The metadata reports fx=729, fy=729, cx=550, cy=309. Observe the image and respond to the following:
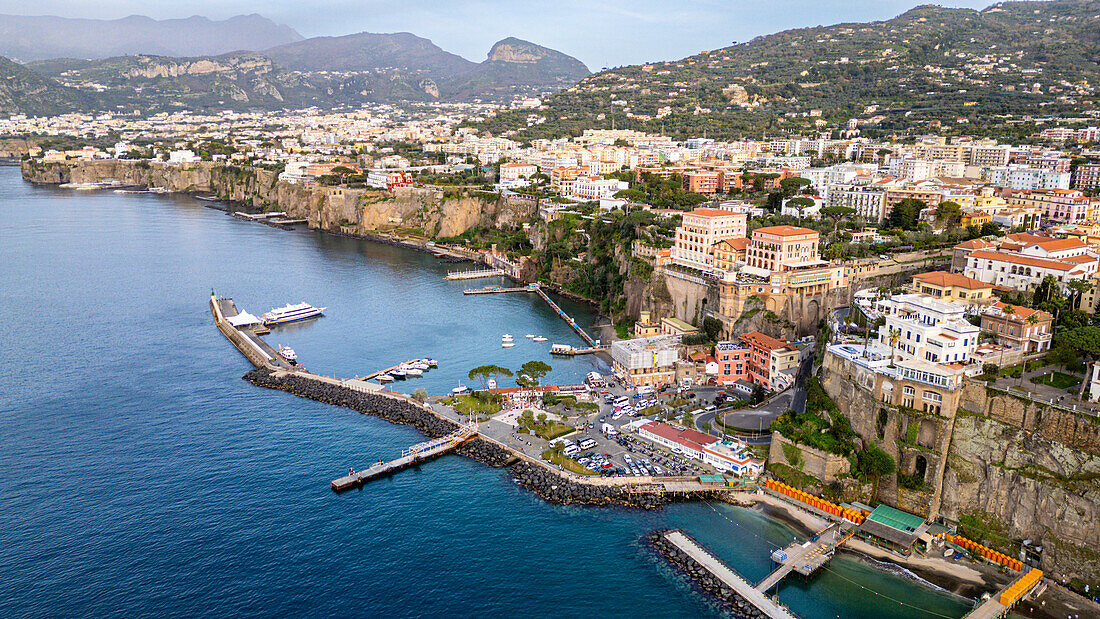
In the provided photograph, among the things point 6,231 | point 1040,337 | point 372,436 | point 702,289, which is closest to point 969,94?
point 702,289

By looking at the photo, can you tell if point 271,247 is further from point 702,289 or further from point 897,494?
point 897,494

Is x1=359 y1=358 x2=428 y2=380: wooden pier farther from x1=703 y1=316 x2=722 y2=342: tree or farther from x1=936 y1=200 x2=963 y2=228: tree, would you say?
x1=936 y1=200 x2=963 y2=228: tree

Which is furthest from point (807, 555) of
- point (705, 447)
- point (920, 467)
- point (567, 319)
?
point (567, 319)

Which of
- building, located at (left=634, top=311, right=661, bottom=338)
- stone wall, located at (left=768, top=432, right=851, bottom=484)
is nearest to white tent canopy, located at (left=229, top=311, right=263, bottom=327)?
building, located at (left=634, top=311, right=661, bottom=338)

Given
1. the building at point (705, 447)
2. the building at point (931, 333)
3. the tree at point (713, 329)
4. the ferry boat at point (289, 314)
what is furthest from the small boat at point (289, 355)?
the building at point (931, 333)

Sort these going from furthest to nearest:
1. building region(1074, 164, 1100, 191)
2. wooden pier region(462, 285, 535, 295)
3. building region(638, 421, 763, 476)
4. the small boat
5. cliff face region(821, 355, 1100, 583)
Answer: wooden pier region(462, 285, 535, 295) → building region(1074, 164, 1100, 191) → the small boat → building region(638, 421, 763, 476) → cliff face region(821, 355, 1100, 583)

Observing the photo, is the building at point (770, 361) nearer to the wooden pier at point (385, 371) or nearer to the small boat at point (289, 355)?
the wooden pier at point (385, 371)
